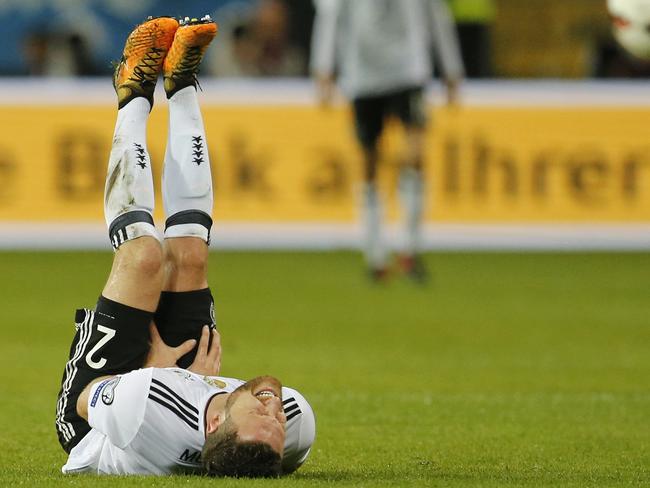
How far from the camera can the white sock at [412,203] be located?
12.1m

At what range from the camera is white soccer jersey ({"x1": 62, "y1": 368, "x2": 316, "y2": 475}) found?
481 centimetres

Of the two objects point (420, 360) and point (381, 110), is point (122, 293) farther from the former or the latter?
point (381, 110)

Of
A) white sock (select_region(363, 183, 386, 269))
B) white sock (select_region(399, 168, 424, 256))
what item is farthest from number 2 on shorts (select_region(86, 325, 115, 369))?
white sock (select_region(363, 183, 386, 269))

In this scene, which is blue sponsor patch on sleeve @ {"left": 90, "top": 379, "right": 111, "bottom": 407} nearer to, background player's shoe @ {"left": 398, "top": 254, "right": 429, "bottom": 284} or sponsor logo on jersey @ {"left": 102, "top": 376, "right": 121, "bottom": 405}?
sponsor logo on jersey @ {"left": 102, "top": 376, "right": 121, "bottom": 405}

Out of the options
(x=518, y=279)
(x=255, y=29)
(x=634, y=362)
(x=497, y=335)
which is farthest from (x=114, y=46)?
(x=634, y=362)

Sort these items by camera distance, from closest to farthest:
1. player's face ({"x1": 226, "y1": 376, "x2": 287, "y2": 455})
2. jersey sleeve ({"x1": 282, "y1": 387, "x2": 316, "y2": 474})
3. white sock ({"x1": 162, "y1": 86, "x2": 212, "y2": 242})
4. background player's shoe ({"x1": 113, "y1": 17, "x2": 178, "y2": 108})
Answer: player's face ({"x1": 226, "y1": 376, "x2": 287, "y2": 455}) < jersey sleeve ({"x1": 282, "y1": 387, "x2": 316, "y2": 474}) < white sock ({"x1": 162, "y1": 86, "x2": 212, "y2": 242}) < background player's shoe ({"x1": 113, "y1": 17, "x2": 178, "y2": 108})

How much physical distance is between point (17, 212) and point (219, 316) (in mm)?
4902

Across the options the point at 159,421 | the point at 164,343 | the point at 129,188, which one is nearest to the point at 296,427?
the point at 159,421

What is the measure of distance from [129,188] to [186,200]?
28 cm

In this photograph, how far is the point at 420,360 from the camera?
336 inches

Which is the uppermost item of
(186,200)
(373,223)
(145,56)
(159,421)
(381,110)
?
(145,56)

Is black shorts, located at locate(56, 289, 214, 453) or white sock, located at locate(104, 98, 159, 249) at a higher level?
white sock, located at locate(104, 98, 159, 249)

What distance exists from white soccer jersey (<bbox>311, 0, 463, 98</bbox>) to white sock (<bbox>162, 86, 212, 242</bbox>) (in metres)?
6.44

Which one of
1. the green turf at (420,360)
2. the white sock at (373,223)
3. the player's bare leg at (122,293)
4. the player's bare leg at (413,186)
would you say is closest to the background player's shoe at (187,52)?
the player's bare leg at (122,293)
